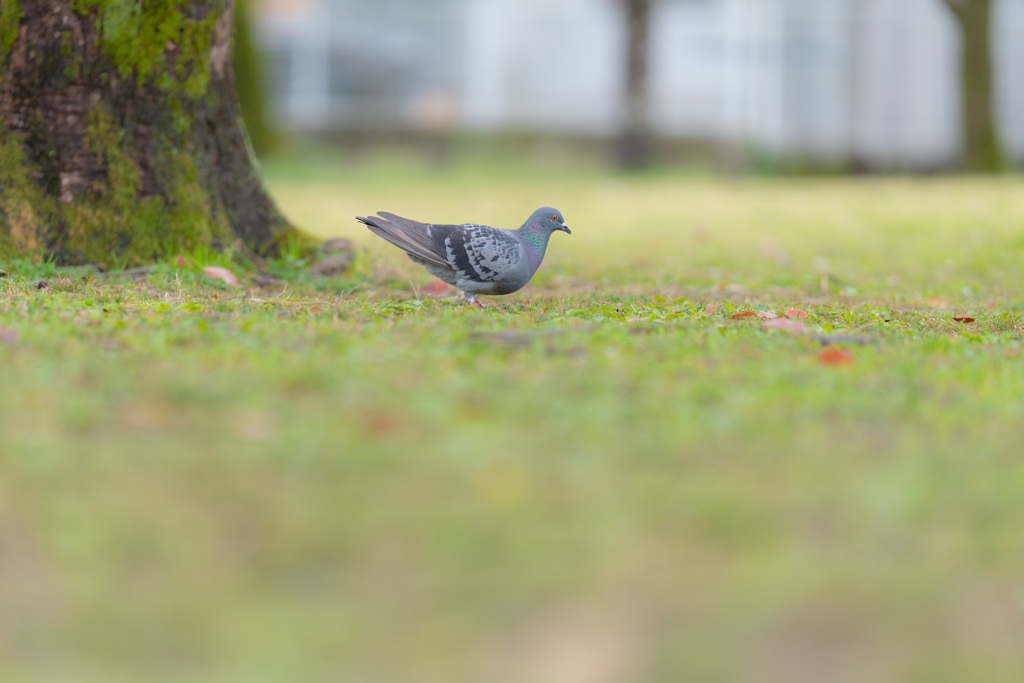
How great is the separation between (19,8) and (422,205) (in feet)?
25.9

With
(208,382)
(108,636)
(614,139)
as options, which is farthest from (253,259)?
(614,139)

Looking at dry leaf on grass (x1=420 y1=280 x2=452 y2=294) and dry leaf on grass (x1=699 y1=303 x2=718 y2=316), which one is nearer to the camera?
dry leaf on grass (x1=699 y1=303 x2=718 y2=316)

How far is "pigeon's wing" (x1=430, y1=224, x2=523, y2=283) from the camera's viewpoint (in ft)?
20.3

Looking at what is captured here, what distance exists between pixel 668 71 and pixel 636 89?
231 centimetres

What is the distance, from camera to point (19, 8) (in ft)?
22.9

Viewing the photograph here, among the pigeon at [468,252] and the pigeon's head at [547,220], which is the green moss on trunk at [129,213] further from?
the pigeon's head at [547,220]

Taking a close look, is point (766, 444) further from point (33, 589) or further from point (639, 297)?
point (639, 297)

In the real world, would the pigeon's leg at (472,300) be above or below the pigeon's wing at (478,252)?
below

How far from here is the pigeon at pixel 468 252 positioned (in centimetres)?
621

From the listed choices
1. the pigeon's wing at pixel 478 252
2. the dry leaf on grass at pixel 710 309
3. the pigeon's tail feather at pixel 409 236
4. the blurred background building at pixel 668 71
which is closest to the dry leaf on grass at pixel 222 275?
the pigeon's tail feather at pixel 409 236

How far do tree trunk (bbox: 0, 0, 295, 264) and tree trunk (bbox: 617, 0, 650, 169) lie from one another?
15.7m

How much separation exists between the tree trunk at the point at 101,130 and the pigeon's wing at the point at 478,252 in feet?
5.40

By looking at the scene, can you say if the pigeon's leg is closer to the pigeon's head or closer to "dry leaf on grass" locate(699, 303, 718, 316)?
the pigeon's head

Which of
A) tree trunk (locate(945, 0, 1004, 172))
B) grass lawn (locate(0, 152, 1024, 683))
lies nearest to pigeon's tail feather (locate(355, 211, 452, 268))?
grass lawn (locate(0, 152, 1024, 683))
